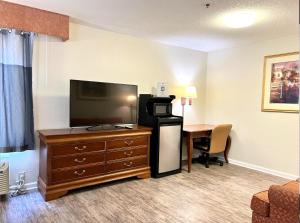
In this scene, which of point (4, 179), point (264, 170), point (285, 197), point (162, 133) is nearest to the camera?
point (285, 197)

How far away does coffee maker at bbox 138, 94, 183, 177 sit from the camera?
3.71 m

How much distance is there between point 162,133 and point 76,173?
56.2 inches

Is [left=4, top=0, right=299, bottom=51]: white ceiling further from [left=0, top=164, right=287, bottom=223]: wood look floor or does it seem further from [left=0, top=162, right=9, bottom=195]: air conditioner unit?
[left=0, top=164, right=287, bottom=223]: wood look floor

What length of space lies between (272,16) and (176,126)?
6.78ft

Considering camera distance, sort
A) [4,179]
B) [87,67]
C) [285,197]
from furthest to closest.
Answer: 1. [87,67]
2. [4,179]
3. [285,197]

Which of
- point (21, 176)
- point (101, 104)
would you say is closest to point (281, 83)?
point (101, 104)

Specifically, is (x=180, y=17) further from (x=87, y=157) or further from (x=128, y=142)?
(x=87, y=157)

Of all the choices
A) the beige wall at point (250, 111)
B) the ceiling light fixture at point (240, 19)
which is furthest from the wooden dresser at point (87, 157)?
the beige wall at point (250, 111)

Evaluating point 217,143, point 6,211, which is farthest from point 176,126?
point 6,211

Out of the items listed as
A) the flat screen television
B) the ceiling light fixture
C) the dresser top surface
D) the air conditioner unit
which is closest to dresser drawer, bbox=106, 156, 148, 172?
the dresser top surface

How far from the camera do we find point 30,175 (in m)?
3.16

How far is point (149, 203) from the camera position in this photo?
284 centimetres

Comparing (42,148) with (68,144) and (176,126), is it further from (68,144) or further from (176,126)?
(176,126)

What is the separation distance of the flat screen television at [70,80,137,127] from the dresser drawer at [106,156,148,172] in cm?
59
